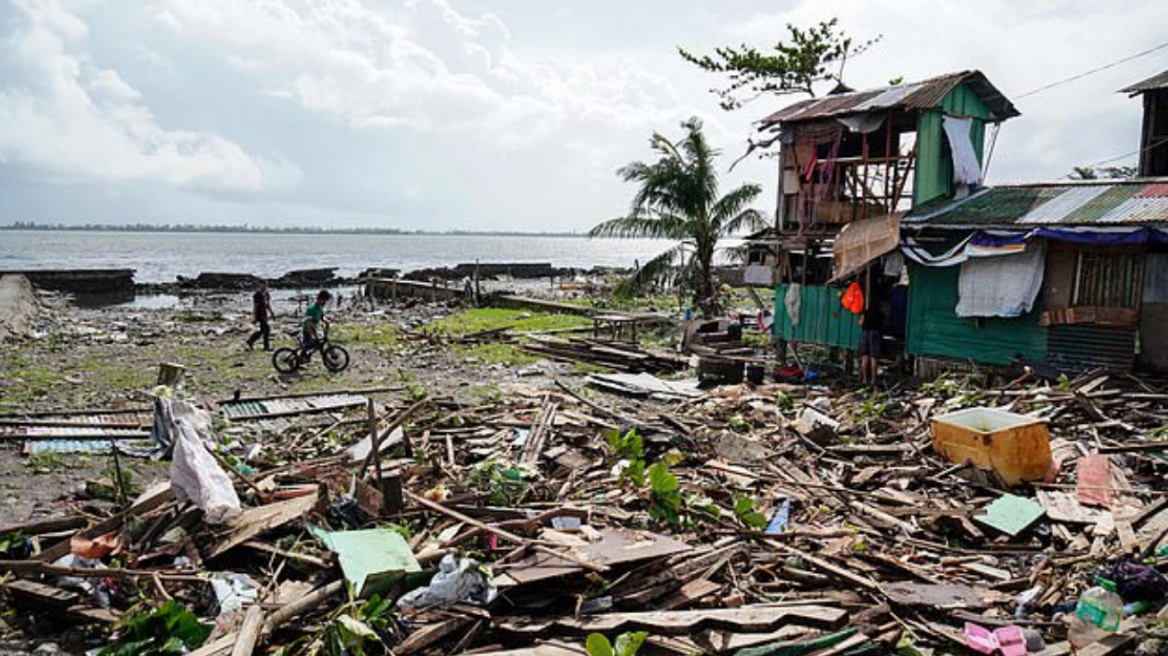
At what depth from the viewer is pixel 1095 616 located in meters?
5.56

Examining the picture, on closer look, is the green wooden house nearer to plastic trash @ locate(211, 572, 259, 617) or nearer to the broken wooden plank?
the broken wooden plank

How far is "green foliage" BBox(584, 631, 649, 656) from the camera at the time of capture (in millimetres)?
4938

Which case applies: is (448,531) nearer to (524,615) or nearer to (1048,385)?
(524,615)

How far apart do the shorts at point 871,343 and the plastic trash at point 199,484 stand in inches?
500

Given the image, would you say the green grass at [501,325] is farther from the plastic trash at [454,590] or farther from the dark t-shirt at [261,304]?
the plastic trash at [454,590]

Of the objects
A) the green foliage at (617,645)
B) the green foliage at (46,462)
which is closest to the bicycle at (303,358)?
the green foliage at (46,462)

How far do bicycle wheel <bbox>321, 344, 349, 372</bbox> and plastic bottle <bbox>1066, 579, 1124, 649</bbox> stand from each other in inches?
591

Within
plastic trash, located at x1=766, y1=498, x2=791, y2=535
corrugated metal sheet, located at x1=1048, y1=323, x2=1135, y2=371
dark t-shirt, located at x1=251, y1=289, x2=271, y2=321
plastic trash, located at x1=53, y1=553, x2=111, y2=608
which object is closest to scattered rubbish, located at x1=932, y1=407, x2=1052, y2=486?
plastic trash, located at x1=766, y1=498, x2=791, y2=535

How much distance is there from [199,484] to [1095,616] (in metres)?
7.29

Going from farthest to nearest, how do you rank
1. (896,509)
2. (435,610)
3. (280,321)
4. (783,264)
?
1. (280,321)
2. (783,264)
3. (896,509)
4. (435,610)

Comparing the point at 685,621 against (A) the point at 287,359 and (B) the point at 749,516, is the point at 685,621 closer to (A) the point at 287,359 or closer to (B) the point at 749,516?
(B) the point at 749,516

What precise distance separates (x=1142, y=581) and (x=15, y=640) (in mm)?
8338

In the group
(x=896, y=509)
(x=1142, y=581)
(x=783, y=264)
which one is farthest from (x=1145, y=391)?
(x=783, y=264)

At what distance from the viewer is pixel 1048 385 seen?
489 inches
